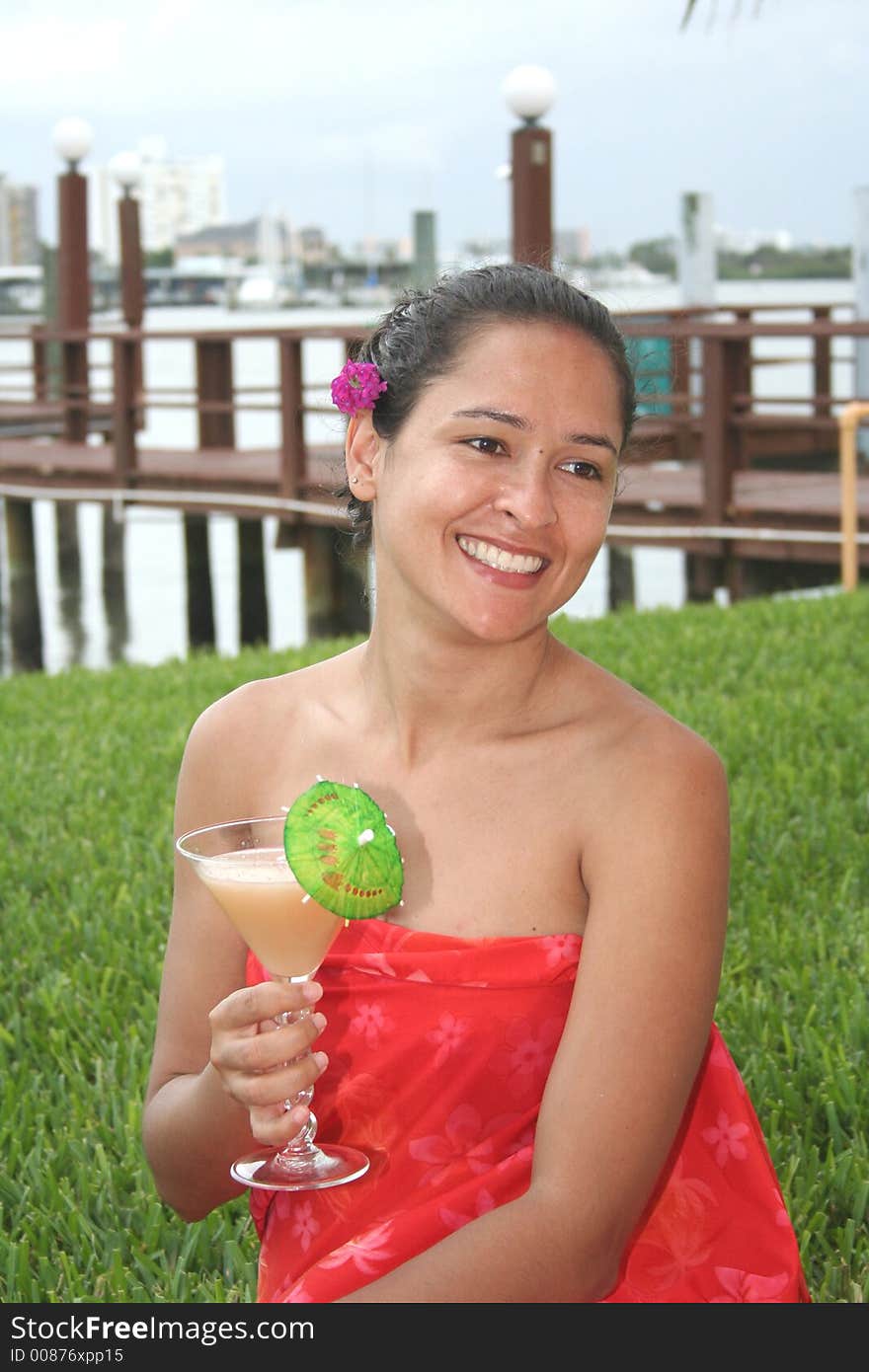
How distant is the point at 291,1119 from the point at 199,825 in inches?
19.4

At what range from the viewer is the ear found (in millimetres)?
2129

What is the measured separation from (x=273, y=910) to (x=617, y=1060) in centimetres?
38

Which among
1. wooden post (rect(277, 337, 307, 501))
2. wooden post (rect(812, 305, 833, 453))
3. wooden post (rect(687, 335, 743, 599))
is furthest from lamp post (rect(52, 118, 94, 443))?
wooden post (rect(687, 335, 743, 599))

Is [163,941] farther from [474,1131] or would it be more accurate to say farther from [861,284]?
[861,284]

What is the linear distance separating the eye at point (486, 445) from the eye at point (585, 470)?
79mm

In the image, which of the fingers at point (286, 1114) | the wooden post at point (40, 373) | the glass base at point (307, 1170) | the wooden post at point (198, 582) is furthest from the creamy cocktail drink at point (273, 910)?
the wooden post at point (40, 373)

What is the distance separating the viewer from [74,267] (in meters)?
18.7

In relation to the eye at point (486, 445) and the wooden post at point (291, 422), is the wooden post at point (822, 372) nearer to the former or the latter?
the wooden post at point (291, 422)

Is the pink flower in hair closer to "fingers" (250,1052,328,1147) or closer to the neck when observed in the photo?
the neck

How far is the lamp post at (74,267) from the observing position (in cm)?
1798

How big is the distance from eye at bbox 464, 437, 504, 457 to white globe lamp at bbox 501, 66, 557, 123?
40.5 ft

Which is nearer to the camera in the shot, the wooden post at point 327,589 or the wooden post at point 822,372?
the wooden post at point 327,589
